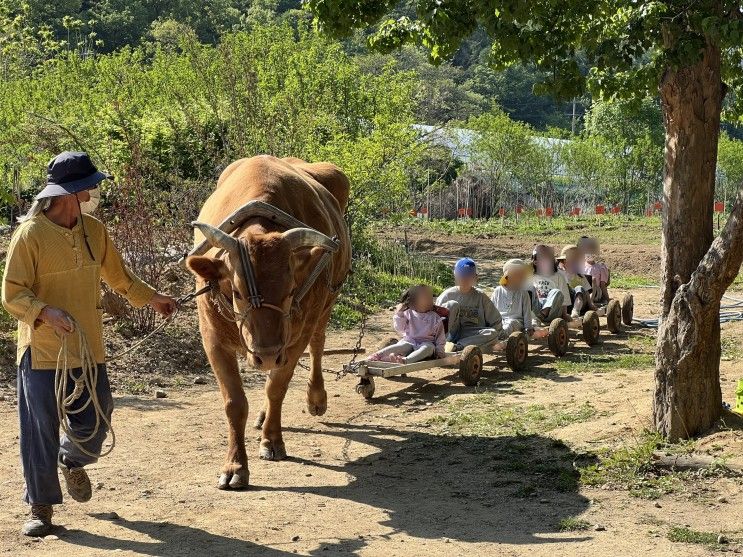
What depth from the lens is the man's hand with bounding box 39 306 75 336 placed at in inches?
231

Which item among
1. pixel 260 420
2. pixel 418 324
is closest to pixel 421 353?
pixel 418 324

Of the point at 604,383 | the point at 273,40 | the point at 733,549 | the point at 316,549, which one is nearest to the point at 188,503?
the point at 316,549

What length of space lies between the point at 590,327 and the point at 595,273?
73.6 inches

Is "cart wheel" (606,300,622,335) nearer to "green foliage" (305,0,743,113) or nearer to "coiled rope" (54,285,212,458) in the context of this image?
"green foliage" (305,0,743,113)

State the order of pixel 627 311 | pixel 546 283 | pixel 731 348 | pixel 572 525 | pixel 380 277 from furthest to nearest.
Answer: pixel 380 277 < pixel 627 311 < pixel 546 283 < pixel 731 348 < pixel 572 525

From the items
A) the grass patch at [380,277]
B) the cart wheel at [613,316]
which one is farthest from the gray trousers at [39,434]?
the cart wheel at [613,316]

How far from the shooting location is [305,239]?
23.4 ft

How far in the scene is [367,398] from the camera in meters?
10.3

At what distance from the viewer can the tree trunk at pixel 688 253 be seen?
24.8 ft

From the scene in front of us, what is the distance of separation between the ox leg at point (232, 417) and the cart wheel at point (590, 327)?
6.46 metres

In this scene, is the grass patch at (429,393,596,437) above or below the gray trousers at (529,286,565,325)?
below

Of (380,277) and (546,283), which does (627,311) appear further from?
(380,277)

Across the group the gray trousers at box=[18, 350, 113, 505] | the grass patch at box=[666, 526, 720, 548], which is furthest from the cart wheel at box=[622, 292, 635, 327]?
the gray trousers at box=[18, 350, 113, 505]

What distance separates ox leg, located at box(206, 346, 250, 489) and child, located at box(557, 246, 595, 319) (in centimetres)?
685
